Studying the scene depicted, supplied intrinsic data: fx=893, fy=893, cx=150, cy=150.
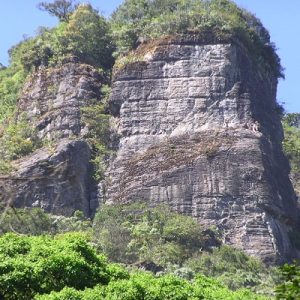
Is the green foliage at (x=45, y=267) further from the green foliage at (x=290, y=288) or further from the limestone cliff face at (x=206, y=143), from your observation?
the limestone cliff face at (x=206, y=143)

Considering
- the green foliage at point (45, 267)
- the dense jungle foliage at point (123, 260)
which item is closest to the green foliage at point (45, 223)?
the dense jungle foliage at point (123, 260)

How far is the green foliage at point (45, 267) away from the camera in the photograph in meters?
17.3

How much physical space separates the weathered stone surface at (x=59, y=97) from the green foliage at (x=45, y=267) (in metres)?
22.1

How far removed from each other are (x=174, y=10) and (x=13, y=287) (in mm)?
29821

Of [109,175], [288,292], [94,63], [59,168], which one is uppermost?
[94,63]

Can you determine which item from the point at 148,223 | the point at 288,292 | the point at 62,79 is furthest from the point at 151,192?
the point at 288,292

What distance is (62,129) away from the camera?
41188 mm

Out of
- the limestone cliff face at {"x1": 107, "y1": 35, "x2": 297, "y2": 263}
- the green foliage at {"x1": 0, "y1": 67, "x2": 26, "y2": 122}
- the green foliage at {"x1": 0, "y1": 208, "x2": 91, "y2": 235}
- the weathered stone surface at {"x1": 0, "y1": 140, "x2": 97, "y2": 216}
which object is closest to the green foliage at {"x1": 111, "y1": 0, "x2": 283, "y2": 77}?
the limestone cliff face at {"x1": 107, "y1": 35, "x2": 297, "y2": 263}

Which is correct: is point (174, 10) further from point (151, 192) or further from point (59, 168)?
point (59, 168)

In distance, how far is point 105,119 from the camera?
137ft

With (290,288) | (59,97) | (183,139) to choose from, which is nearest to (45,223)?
(183,139)

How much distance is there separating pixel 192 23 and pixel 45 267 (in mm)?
26841

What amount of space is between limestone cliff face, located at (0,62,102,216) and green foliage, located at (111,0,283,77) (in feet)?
9.60

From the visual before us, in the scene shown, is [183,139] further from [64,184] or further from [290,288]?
[290,288]
